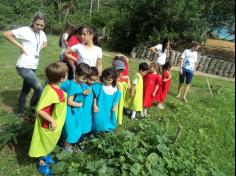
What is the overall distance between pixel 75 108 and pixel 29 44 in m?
1.54

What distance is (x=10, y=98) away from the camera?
7.63m

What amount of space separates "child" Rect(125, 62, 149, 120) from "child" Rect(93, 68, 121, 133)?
1.34m

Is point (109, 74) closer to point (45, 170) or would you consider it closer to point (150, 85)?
point (45, 170)

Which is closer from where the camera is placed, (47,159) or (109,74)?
(47,159)

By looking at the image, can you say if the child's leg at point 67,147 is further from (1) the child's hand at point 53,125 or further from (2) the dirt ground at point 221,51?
(2) the dirt ground at point 221,51

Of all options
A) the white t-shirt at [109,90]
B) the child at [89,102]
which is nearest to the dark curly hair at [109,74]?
the white t-shirt at [109,90]

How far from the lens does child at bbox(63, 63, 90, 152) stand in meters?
4.80

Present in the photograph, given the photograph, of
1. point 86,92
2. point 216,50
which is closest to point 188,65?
point 86,92

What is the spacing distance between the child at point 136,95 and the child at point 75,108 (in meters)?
2.09

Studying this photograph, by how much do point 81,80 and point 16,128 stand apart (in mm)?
1072

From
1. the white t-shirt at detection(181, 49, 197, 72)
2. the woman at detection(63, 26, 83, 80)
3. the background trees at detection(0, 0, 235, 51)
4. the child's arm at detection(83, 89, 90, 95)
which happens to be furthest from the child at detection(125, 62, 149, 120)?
the background trees at detection(0, 0, 235, 51)

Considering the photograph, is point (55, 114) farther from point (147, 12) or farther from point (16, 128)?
point (147, 12)

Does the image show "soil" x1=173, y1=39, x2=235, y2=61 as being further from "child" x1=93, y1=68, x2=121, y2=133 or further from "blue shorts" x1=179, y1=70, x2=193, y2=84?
"child" x1=93, y1=68, x2=121, y2=133

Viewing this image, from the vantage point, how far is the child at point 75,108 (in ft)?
15.8
